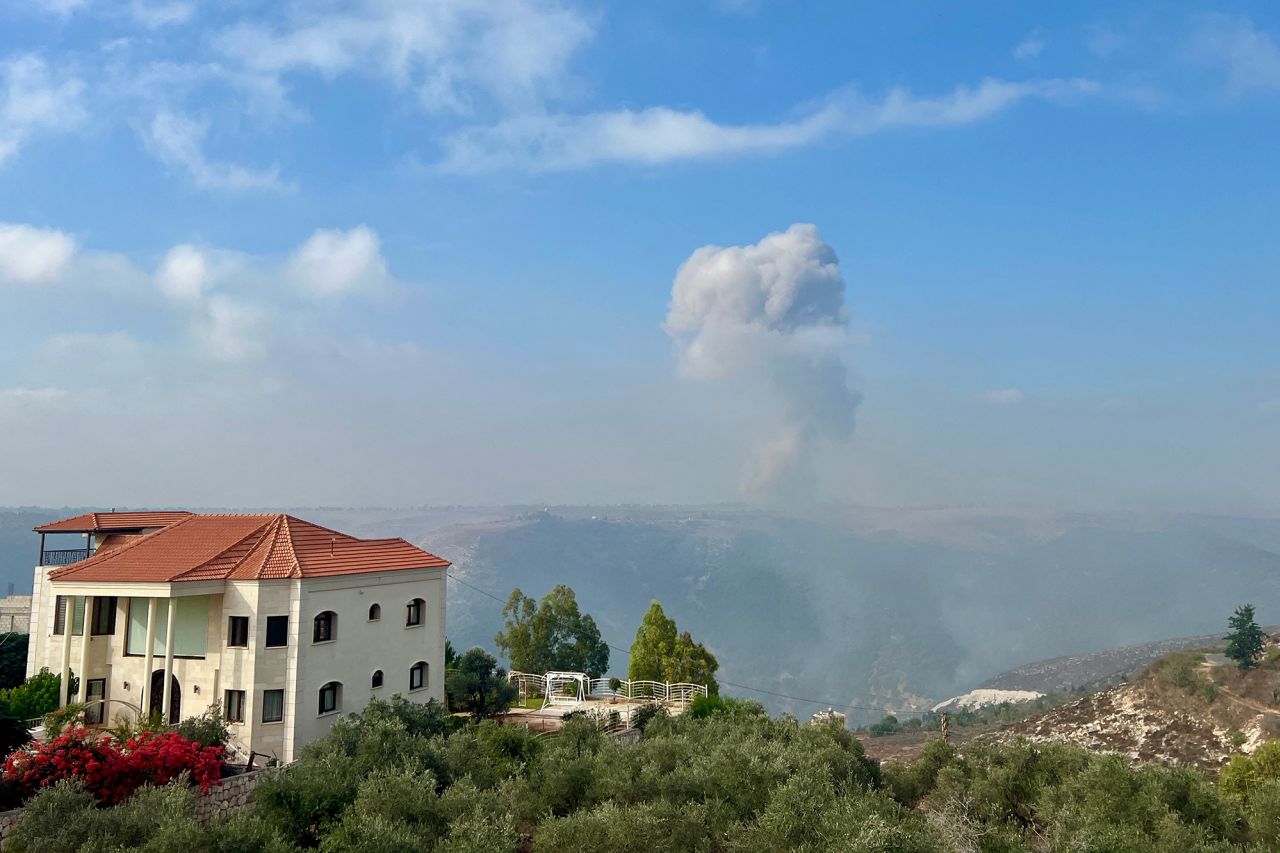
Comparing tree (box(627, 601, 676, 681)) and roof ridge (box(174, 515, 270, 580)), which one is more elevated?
roof ridge (box(174, 515, 270, 580))

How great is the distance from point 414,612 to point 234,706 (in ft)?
28.7

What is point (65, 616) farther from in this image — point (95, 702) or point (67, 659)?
point (95, 702)

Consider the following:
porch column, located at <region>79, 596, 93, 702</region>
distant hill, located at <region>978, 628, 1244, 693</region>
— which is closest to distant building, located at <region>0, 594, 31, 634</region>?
porch column, located at <region>79, 596, 93, 702</region>

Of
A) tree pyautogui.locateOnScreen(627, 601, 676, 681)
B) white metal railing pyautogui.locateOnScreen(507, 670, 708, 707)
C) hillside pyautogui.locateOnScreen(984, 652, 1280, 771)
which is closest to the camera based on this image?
hillside pyautogui.locateOnScreen(984, 652, 1280, 771)

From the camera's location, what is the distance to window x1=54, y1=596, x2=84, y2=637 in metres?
33.4

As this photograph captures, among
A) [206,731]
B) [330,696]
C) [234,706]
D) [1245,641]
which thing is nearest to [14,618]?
[234,706]

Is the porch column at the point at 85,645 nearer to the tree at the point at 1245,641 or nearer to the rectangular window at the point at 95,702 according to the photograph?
the rectangular window at the point at 95,702

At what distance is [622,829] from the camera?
54.9 ft

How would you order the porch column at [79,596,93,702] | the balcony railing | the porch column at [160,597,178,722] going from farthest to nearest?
1. the balcony railing
2. the porch column at [79,596,93,702]
3. the porch column at [160,597,178,722]

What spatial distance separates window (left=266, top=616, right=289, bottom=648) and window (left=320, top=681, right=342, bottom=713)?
104 inches

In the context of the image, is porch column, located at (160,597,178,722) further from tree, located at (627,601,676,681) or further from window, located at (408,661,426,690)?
tree, located at (627,601,676,681)

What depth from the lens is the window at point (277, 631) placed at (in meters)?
31.0

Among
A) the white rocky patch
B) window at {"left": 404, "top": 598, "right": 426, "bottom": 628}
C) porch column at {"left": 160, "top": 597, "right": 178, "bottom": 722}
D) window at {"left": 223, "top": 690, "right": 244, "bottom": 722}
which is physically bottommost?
the white rocky patch

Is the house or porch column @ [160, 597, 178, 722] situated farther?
the house
